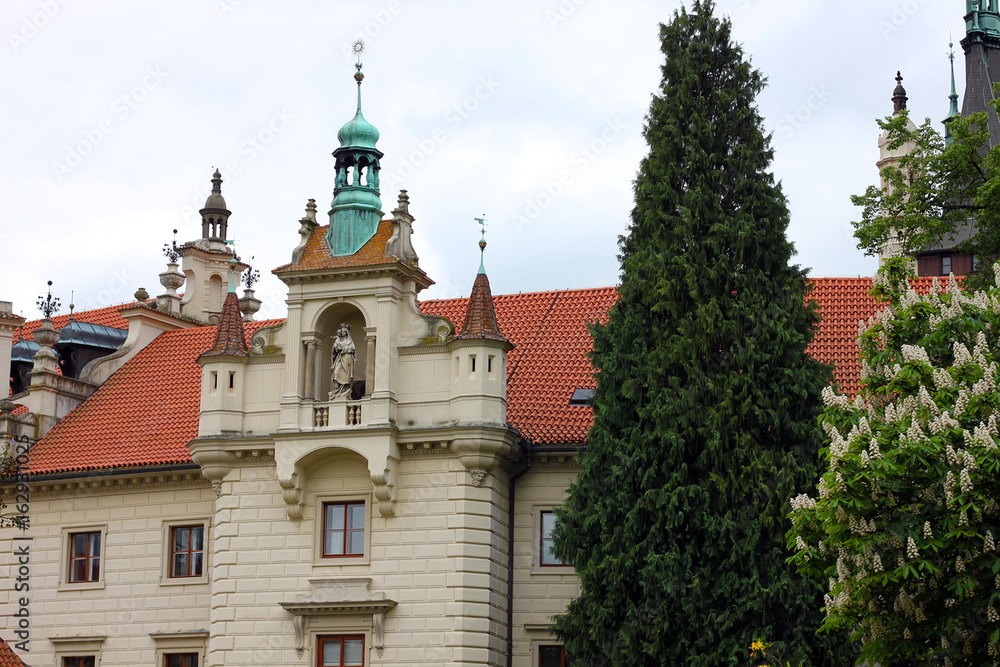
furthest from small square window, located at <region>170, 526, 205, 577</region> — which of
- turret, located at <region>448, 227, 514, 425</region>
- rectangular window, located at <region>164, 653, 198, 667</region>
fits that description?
turret, located at <region>448, 227, 514, 425</region>

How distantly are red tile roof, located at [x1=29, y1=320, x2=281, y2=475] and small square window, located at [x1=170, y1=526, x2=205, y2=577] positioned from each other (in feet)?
5.76

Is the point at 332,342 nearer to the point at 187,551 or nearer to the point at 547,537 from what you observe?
the point at 187,551

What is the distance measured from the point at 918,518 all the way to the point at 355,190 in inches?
735

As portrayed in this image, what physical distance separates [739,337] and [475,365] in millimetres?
6263

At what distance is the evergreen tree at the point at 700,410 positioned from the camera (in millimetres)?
30109

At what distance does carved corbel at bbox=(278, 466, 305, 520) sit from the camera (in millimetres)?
34906

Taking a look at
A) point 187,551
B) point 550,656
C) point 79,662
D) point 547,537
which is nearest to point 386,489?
point 547,537

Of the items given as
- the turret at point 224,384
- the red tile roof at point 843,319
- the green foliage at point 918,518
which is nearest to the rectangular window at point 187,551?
the turret at point 224,384

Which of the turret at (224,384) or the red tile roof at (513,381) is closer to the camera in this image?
the turret at (224,384)

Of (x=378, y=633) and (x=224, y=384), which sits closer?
(x=378, y=633)

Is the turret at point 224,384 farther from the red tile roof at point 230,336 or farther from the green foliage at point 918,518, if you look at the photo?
the green foliage at point 918,518

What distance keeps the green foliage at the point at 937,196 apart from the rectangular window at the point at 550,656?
1116cm

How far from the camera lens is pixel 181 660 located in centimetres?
3728

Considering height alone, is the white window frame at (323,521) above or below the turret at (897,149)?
below
